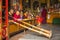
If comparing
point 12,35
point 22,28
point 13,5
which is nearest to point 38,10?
point 13,5

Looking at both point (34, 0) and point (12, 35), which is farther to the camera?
point (34, 0)

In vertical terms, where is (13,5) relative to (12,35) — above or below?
above

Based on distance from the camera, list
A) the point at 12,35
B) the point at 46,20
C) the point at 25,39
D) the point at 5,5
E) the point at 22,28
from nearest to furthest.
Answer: the point at 5,5 → the point at 25,39 → the point at 12,35 → the point at 22,28 → the point at 46,20

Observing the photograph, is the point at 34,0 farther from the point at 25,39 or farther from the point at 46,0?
the point at 25,39

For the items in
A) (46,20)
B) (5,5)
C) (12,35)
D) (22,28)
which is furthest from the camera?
(46,20)

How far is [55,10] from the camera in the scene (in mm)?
20500

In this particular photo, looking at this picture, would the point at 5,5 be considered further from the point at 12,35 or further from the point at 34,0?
the point at 34,0

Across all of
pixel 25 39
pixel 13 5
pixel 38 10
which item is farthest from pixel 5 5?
pixel 38 10

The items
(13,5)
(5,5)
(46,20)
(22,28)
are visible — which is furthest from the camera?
(46,20)

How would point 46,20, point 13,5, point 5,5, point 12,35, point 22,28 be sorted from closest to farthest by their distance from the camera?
point 5,5
point 12,35
point 22,28
point 13,5
point 46,20

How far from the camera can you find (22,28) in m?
12.2

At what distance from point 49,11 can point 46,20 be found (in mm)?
977

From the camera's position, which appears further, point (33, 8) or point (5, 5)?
Answer: point (33, 8)

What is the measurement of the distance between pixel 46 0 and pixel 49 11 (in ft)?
4.23
